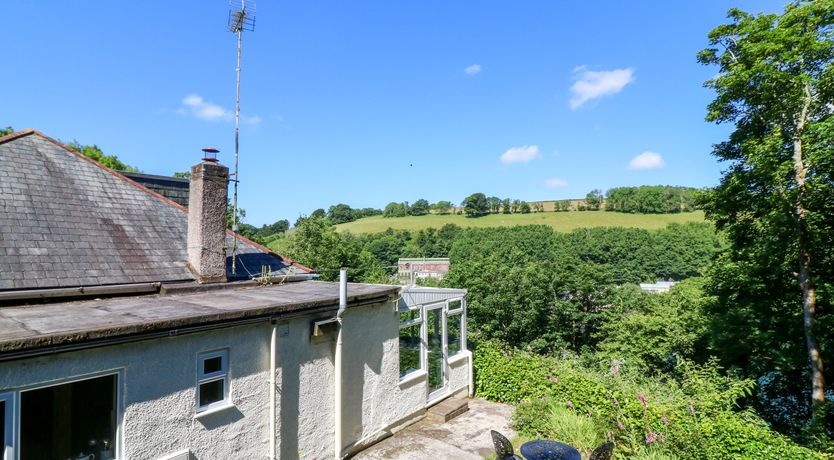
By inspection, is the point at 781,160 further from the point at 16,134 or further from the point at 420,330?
the point at 16,134

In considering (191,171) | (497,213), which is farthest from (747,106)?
(497,213)

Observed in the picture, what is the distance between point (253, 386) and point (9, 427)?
3.04m

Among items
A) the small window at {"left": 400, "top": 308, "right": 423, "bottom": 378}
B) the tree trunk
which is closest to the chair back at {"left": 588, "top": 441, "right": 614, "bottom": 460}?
the small window at {"left": 400, "top": 308, "right": 423, "bottom": 378}

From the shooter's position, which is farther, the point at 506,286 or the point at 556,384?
the point at 506,286

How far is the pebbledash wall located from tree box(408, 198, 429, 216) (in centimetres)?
9650

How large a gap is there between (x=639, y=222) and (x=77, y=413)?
92101mm

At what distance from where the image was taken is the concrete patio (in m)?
9.23

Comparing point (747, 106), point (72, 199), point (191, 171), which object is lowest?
point (72, 199)

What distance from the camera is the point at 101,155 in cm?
3388

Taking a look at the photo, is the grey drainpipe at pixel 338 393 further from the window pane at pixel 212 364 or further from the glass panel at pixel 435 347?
the glass panel at pixel 435 347

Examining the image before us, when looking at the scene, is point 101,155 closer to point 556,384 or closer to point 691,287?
point 556,384

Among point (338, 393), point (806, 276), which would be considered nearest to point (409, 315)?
point (338, 393)

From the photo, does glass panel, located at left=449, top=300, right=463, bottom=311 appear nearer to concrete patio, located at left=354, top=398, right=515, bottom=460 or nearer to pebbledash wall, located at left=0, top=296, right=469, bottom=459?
pebbledash wall, located at left=0, top=296, right=469, bottom=459

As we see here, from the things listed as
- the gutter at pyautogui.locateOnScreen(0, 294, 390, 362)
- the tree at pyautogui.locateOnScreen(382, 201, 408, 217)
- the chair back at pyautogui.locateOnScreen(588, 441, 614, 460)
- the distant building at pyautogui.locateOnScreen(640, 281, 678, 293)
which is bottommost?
the distant building at pyautogui.locateOnScreen(640, 281, 678, 293)
